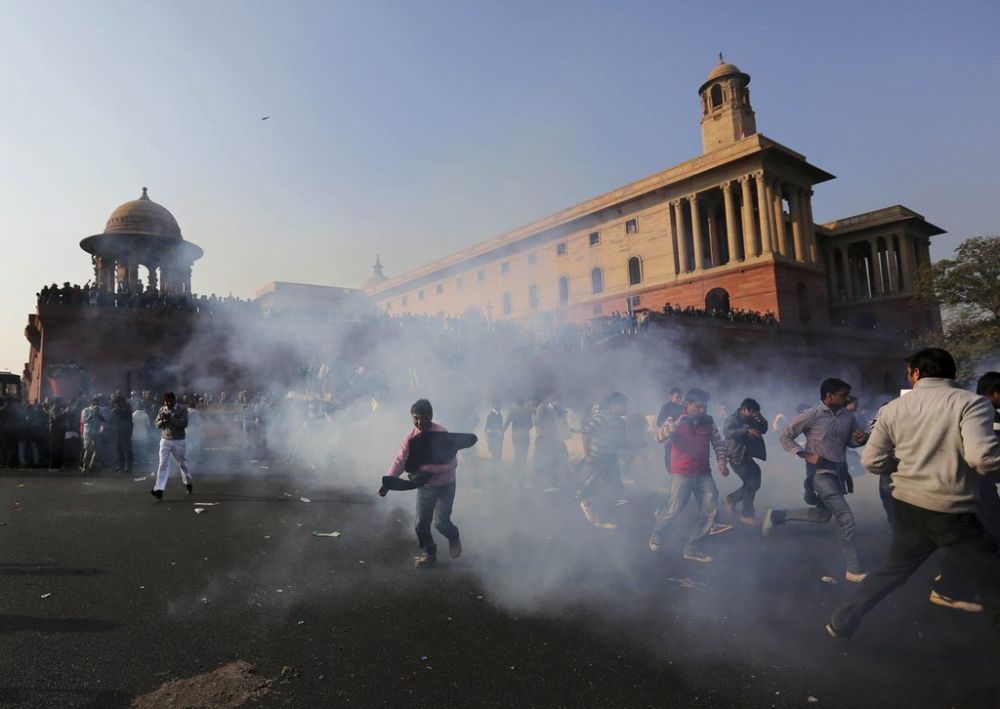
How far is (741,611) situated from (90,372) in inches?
712

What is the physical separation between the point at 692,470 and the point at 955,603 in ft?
6.56

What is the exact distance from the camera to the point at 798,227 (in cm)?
3136

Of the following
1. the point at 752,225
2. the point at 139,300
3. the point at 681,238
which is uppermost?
the point at 681,238

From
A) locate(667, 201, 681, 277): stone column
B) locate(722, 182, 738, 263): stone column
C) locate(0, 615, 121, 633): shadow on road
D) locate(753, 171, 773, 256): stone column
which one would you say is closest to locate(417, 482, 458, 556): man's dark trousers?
locate(0, 615, 121, 633): shadow on road

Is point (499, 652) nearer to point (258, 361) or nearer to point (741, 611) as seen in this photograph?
point (741, 611)

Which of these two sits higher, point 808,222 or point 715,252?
point 808,222

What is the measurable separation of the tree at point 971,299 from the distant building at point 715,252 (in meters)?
5.16

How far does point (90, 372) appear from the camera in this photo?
52.4 feet

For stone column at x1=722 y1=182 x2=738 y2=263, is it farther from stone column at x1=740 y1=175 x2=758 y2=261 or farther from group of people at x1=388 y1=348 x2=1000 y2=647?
group of people at x1=388 y1=348 x2=1000 y2=647

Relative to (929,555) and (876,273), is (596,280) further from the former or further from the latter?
(929,555)

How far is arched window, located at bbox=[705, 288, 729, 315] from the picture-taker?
98.3 feet

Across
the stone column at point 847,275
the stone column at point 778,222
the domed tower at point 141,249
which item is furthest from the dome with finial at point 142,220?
the stone column at point 847,275

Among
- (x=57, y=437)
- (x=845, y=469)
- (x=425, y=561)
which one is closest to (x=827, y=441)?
(x=845, y=469)

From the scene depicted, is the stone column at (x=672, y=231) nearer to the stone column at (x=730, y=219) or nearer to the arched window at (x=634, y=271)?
the arched window at (x=634, y=271)
